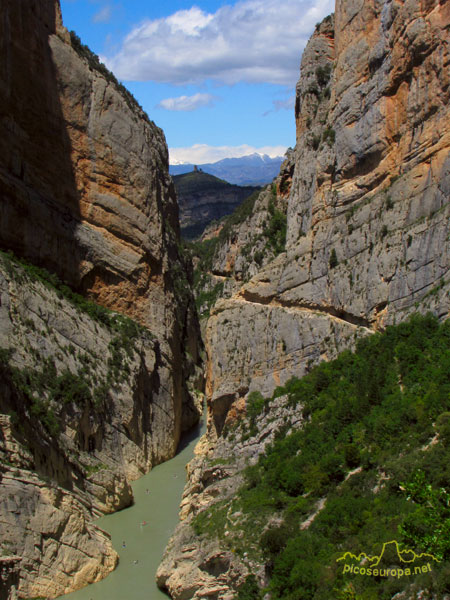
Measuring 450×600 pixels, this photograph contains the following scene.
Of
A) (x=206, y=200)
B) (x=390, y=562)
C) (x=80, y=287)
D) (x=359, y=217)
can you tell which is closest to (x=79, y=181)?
(x=80, y=287)

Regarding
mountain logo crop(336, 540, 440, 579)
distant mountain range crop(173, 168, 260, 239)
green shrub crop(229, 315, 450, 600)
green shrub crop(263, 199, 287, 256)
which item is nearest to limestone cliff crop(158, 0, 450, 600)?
green shrub crop(229, 315, 450, 600)

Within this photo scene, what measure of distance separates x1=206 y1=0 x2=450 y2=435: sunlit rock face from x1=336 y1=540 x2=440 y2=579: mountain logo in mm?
9937

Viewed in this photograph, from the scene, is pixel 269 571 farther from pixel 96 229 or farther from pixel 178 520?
pixel 96 229

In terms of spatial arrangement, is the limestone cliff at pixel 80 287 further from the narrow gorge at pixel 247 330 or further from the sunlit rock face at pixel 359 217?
the sunlit rock face at pixel 359 217

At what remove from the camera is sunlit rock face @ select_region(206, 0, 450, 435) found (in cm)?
2636

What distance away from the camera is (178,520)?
30562mm

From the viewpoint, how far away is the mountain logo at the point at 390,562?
15555 mm

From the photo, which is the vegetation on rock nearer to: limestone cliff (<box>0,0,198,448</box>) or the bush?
the bush

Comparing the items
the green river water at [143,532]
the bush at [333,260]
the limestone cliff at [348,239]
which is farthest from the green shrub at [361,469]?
the green river water at [143,532]

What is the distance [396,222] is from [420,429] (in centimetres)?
931

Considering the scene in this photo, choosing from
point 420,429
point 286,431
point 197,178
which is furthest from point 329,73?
point 197,178

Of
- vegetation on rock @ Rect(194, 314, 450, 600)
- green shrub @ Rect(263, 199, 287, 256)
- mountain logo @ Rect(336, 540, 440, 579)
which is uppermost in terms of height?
green shrub @ Rect(263, 199, 287, 256)

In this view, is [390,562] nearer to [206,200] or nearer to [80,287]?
[80,287]

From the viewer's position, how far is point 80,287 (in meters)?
39.8
